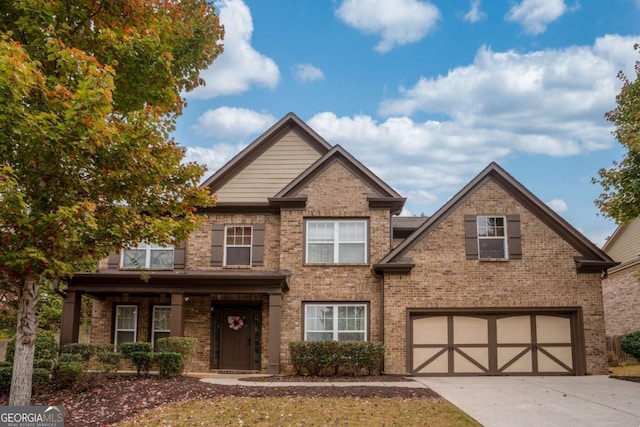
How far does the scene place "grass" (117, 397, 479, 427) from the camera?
9.45 metres

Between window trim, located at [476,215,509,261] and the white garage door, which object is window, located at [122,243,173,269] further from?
window trim, located at [476,215,509,261]

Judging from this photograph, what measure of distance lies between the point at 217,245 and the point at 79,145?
11122mm

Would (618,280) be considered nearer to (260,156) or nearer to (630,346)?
(630,346)

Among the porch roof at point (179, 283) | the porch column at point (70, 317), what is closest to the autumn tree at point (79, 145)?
the porch roof at point (179, 283)

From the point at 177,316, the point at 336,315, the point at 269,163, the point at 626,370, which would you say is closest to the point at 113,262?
the point at 177,316

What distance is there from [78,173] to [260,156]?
449 inches

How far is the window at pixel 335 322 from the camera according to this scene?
18016mm

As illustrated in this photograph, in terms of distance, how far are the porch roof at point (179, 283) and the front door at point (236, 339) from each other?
1.68 m

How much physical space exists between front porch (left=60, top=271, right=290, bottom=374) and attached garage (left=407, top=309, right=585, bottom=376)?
4.40 meters

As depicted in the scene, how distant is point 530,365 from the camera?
17.4 m

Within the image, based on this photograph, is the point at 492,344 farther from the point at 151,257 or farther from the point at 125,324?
the point at 125,324

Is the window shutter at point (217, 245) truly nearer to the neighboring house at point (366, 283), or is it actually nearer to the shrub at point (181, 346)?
the neighboring house at point (366, 283)

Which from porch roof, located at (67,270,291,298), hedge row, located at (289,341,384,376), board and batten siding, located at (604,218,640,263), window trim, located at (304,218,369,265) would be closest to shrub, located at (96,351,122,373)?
porch roof, located at (67,270,291,298)

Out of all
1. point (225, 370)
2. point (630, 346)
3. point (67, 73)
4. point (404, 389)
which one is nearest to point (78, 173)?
point (67, 73)
